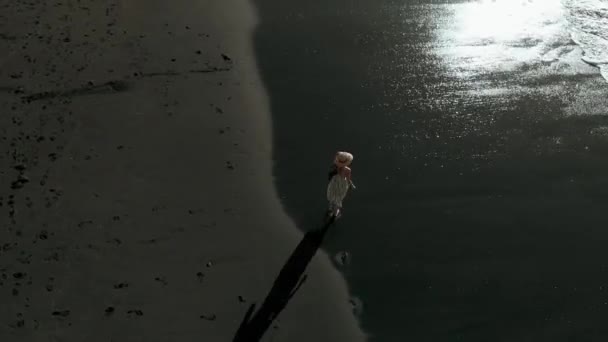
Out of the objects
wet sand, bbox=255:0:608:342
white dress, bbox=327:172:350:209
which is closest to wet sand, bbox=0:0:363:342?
wet sand, bbox=255:0:608:342

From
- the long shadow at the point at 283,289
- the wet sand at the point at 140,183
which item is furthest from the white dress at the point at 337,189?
the wet sand at the point at 140,183

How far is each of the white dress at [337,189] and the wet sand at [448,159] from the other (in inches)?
17.7

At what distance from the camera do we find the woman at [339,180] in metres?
6.95

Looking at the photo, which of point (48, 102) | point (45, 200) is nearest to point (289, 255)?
point (45, 200)

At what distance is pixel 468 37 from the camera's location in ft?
35.4

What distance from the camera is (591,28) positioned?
443 inches

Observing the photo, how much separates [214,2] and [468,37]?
486 centimetres

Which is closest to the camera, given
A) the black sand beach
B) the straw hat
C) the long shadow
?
the long shadow

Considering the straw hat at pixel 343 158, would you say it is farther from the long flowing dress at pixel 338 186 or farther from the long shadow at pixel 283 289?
the long shadow at pixel 283 289

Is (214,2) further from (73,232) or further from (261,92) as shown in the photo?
(73,232)

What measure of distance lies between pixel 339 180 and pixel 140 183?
2.78 meters

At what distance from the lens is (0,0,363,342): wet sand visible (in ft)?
21.5

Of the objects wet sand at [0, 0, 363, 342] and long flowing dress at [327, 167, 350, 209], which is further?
long flowing dress at [327, 167, 350, 209]

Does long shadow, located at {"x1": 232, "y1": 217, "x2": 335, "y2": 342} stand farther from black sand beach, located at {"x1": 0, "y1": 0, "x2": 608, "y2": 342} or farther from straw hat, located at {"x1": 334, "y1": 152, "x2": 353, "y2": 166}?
straw hat, located at {"x1": 334, "y1": 152, "x2": 353, "y2": 166}
